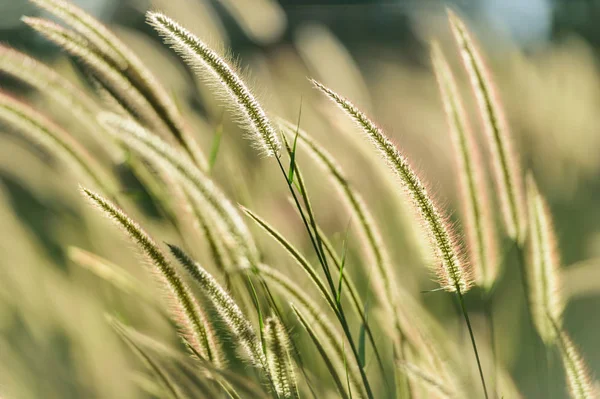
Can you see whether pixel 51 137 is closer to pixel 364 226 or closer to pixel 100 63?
pixel 100 63

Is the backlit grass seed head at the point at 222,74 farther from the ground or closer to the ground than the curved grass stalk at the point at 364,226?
farther from the ground

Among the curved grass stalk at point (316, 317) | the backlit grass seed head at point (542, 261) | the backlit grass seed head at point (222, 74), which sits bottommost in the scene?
the curved grass stalk at point (316, 317)

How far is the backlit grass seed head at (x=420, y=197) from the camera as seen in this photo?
258mm

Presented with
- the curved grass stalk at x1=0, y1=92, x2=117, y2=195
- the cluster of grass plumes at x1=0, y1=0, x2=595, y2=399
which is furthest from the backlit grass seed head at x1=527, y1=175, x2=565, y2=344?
the curved grass stalk at x1=0, y1=92, x2=117, y2=195

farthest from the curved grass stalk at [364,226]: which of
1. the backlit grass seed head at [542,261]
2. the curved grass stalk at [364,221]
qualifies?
the backlit grass seed head at [542,261]

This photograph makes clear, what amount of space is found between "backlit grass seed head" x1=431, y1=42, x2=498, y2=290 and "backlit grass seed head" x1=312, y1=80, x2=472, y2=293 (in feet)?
0.19

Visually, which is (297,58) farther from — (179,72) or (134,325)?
(134,325)

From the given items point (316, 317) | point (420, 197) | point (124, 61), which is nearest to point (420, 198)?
point (420, 197)

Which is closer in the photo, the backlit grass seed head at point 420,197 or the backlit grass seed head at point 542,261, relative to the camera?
the backlit grass seed head at point 420,197

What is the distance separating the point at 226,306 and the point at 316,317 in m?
0.07

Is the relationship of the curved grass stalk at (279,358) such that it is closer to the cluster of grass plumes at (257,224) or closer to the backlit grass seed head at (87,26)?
the cluster of grass plumes at (257,224)

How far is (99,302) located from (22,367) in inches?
4.0

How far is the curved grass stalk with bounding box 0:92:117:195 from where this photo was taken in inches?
13.2

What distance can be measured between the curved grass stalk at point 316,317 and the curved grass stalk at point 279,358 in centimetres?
2
